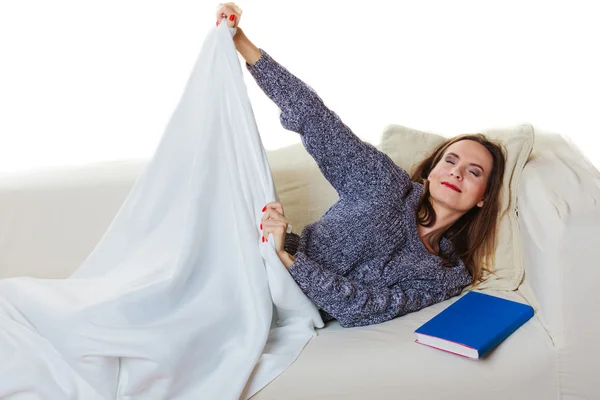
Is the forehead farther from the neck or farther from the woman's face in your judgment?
the neck

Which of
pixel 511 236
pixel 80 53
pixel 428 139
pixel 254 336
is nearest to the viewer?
pixel 254 336

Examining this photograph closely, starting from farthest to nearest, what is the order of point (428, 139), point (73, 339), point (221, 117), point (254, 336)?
point (428, 139) < point (221, 117) < point (254, 336) < point (73, 339)

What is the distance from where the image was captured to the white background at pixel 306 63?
8.79ft

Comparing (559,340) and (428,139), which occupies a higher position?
(428,139)

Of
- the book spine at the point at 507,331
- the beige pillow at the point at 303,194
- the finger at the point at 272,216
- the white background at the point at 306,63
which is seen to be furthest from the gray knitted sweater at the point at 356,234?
the white background at the point at 306,63

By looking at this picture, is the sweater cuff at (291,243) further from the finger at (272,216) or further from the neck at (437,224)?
the neck at (437,224)

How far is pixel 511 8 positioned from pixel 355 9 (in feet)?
1.97

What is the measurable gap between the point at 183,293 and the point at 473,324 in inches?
27.5

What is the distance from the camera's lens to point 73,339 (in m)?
1.59

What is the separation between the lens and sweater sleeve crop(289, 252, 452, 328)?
5.76ft

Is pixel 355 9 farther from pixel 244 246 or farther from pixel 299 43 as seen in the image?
pixel 244 246

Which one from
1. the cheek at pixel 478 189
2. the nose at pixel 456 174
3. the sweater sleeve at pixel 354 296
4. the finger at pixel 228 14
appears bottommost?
the sweater sleeve at pixel 354 296

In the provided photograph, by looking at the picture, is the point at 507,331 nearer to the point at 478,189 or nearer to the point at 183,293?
the point at 478,189

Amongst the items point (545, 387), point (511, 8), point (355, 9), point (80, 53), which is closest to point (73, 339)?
point (545, 387)
